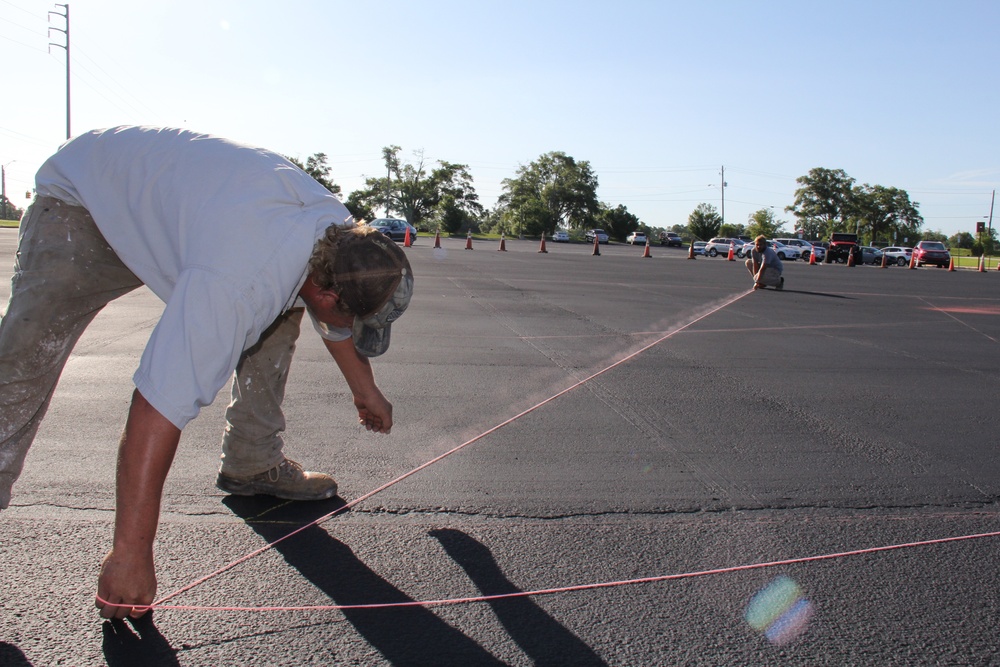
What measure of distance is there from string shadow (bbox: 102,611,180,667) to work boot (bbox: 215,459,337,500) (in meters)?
0.94

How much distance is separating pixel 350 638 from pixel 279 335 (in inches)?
52.8

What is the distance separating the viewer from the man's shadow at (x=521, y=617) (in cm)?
231

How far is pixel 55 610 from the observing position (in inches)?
94.4

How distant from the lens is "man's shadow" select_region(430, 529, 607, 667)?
2.31 m

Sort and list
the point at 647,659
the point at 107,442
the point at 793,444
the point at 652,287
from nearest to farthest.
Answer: the point at 647,659, the point at 107,442, the point at 793,444, the point at 652,287

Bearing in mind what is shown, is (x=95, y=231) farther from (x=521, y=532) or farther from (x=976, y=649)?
(x=976, y=649)

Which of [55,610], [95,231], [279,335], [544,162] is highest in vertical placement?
[544,162]

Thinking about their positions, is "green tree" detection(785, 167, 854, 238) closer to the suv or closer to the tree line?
the tree line

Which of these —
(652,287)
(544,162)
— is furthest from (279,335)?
(544,162)

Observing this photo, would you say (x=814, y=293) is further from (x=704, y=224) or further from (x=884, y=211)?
(x=884, y=211)

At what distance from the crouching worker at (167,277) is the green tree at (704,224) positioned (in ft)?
298

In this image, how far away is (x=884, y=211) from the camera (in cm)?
10812

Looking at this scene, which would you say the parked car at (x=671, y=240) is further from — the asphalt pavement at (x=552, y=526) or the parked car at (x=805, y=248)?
the asphalt pavement at (x=552, y=526)

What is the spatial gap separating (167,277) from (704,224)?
305 ft
